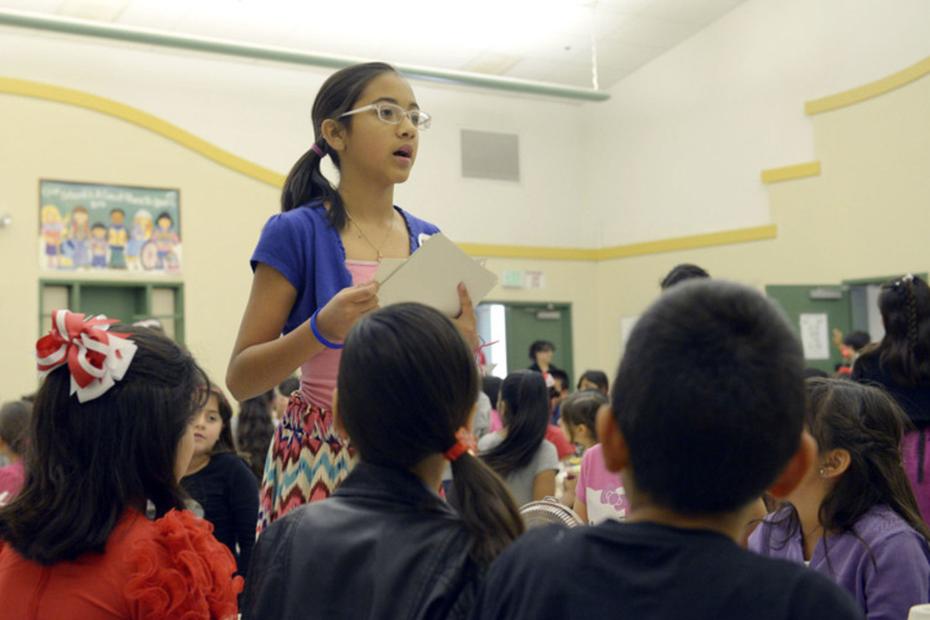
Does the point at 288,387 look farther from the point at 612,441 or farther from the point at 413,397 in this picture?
the point at 612,441

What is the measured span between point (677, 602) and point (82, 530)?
1.04 meters

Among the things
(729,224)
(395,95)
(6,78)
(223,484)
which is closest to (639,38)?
(729,224)

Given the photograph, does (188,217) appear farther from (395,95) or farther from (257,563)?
(257,563)

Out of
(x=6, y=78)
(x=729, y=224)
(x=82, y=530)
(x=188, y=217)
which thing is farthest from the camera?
(x=729, y=224)

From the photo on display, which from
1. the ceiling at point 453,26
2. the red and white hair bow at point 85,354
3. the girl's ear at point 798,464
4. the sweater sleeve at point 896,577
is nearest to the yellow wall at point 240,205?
the ceiling at point 453,26

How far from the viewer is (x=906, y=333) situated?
326cm

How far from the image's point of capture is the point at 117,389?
5.74 ft

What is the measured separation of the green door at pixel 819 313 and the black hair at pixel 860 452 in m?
7.44

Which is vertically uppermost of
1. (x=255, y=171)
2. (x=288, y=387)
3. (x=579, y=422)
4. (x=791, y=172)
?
(x=255, y=171)

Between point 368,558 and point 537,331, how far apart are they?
10.7 metres

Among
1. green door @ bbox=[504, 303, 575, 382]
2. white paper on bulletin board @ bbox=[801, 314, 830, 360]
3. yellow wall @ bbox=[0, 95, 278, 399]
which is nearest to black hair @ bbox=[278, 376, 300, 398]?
yellow wall @ bbox=[0, 95, 278, 399]

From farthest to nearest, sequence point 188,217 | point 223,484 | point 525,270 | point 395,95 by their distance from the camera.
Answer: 1. point 525,270
2. point 188,217
3. point 223,484
4. point 395,95

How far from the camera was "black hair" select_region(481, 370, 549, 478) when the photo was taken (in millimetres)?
4723

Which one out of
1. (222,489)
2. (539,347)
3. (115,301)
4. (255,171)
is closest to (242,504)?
(222,489)
